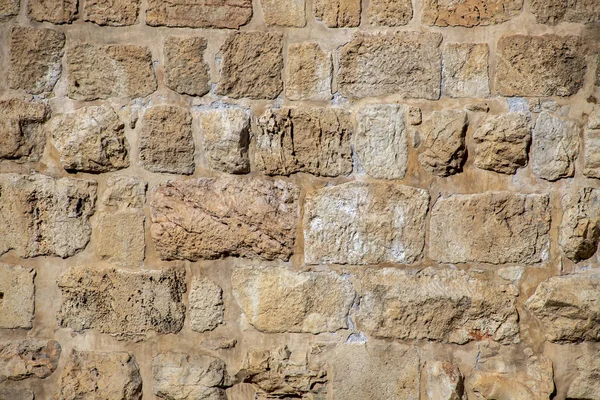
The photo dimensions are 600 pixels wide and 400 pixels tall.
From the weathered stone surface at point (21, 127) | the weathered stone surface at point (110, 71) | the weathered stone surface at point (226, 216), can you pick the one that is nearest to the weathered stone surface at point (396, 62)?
the weathered stone surface at point (226, 216)

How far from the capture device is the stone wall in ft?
7.65

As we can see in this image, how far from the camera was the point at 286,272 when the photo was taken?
238 centimetres

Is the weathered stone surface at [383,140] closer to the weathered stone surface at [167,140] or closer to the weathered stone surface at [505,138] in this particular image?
the weathered stone surface at [505,138]

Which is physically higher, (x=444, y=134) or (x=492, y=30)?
(x=492, y=30)

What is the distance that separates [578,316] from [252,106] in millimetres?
1446

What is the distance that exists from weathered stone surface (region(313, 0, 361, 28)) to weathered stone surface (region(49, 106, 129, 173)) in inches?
33.8

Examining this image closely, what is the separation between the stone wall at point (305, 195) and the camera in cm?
233

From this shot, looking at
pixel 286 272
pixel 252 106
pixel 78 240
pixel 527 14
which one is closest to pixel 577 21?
pixel 527 14

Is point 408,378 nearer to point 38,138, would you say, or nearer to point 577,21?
point 577,21

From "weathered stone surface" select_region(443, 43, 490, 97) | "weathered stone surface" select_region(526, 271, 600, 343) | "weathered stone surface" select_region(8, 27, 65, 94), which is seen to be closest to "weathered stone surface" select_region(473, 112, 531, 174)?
"weathered stone surface" select_region(443, 43, 490, 97)

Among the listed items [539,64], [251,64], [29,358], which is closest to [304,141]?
[251,64]

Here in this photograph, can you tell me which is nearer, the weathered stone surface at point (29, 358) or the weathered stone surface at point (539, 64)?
the weathered stone surface at point (539, 64)

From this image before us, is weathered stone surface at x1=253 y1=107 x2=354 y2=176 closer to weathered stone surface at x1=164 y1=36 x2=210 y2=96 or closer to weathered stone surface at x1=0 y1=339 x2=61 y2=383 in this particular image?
weathered stone surface at x1=164 y1=36 x2=210 y2=96

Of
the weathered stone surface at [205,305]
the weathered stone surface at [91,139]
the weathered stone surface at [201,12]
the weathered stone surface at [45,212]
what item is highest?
the weathered stone surface at [201,12]
